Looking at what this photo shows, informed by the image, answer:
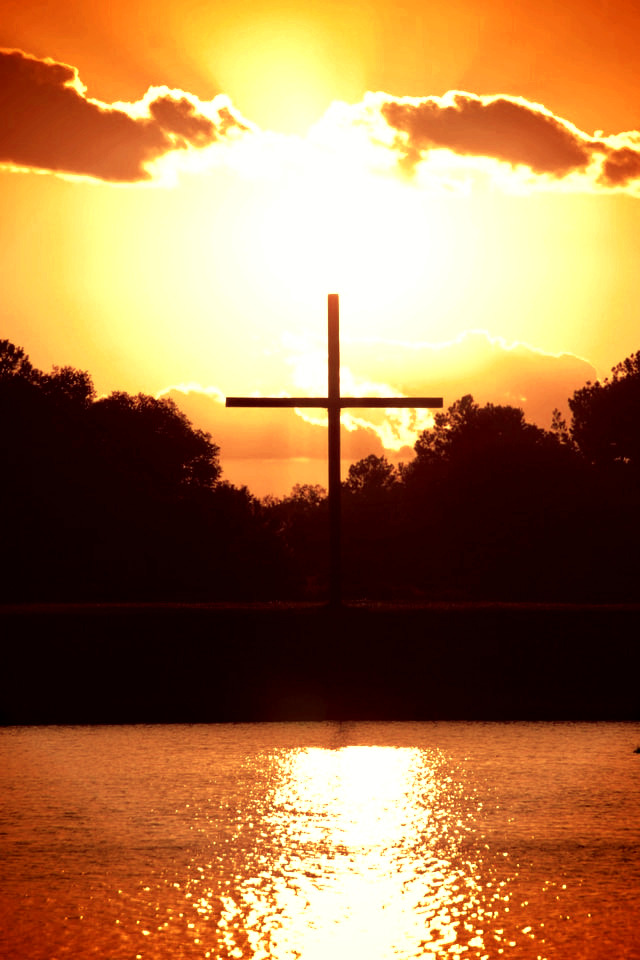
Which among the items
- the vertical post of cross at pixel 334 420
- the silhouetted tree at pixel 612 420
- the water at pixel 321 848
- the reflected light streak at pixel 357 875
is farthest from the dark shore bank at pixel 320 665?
the silhouetted tree at pixel 612 420

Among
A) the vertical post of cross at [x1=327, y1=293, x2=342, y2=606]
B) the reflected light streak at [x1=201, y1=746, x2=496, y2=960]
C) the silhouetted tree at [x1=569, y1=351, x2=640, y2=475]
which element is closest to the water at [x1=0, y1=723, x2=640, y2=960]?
the reflected light streak at [x1=201, y1=746, x2=496, y2=960]

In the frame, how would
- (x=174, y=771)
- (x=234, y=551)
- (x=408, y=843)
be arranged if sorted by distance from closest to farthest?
(x=408, y=843) → (x=174, y=771) → (x=234, y=551)

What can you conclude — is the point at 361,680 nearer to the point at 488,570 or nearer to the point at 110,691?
the point at 110,691

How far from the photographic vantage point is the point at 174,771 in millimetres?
9242

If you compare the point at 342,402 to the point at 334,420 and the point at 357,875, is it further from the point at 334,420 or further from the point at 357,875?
the point at 357,875

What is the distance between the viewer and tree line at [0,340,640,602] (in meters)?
42.1

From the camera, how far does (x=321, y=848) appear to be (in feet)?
22.0

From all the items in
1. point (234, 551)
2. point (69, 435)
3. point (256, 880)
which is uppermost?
point (69, 435)

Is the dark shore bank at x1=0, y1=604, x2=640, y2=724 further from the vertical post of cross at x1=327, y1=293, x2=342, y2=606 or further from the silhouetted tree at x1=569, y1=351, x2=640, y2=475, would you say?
the silhouetted tree at x1=569, y1=351, x2=640, y2=475

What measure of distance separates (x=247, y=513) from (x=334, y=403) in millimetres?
35660

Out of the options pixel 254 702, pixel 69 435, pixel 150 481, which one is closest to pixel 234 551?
pixel 150 481

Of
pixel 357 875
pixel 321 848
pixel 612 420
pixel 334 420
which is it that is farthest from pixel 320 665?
pixel 612 420

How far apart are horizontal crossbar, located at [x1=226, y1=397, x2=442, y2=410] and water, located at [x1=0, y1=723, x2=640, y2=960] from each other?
29.1 feet

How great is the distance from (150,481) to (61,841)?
4251 cm
